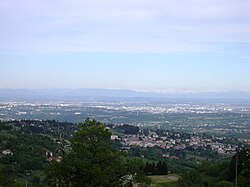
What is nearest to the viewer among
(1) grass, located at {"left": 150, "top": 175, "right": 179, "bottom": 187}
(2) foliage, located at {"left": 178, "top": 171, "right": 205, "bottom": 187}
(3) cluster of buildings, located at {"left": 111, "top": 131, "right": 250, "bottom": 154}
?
(2) foliage, located at {"left": 178, "top": 171, "right": 205, "bottom": 187}

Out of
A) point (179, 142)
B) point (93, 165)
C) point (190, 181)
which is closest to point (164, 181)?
point (190, 181)

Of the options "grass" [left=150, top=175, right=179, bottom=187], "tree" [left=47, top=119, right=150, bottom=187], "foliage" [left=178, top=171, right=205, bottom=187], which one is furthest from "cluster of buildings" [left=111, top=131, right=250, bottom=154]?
"tree" [left=47, top=119, right=150, bottom=187]

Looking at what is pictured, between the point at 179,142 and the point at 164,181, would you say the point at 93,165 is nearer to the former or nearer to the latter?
the point at 164,181

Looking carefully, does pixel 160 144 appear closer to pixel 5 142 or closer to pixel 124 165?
pixel 5 142

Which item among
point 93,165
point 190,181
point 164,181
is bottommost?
point 164,181

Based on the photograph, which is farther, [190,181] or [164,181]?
[164,181]

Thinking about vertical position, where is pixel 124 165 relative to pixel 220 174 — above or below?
above

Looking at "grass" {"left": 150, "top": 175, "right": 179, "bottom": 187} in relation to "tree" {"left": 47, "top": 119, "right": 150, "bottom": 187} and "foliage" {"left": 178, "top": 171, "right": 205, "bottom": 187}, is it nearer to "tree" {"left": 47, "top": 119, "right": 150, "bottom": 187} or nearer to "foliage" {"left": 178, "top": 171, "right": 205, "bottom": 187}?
"foliage" {"left": 178, "top": 171, "right": 205, "bottom": 187}

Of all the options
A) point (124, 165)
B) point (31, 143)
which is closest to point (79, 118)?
point (31, 143)
